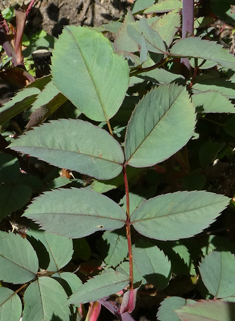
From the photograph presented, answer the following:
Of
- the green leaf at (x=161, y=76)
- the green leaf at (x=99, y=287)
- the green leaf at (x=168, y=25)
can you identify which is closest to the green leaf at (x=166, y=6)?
the green leaf at (x=168, y=25)

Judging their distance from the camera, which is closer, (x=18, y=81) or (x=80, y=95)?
(x=80, y=95)

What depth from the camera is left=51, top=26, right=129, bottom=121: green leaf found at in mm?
748

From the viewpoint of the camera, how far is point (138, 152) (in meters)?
0.73

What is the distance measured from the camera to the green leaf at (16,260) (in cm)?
80

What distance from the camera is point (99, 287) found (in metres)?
0.71

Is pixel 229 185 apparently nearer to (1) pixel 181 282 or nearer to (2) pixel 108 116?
(1) pixel 181 282

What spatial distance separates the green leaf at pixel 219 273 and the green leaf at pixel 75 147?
0.99 ft

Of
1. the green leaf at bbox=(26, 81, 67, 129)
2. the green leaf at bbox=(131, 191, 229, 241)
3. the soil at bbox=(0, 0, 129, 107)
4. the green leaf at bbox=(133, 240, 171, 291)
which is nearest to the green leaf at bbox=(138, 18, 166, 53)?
the green leaf at bbox=(26, 81, 67, 129)

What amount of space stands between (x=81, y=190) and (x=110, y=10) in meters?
1.20

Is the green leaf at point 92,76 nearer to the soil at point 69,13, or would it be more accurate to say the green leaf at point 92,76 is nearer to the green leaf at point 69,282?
the green leaf at point 69,282

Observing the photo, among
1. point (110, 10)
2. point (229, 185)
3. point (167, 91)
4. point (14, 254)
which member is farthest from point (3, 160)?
point (110, 10)

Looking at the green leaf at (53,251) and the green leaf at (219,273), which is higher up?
the green leaf at (53,251)

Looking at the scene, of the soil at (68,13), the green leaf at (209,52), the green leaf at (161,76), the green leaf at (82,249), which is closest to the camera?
the green leaf at (209,52)

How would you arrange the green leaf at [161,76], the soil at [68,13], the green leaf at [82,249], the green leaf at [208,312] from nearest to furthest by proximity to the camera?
the green leaf at [208,312] < the green leaf at [161,76] < the green leaf at [82,249] < the soil at [68,13]
